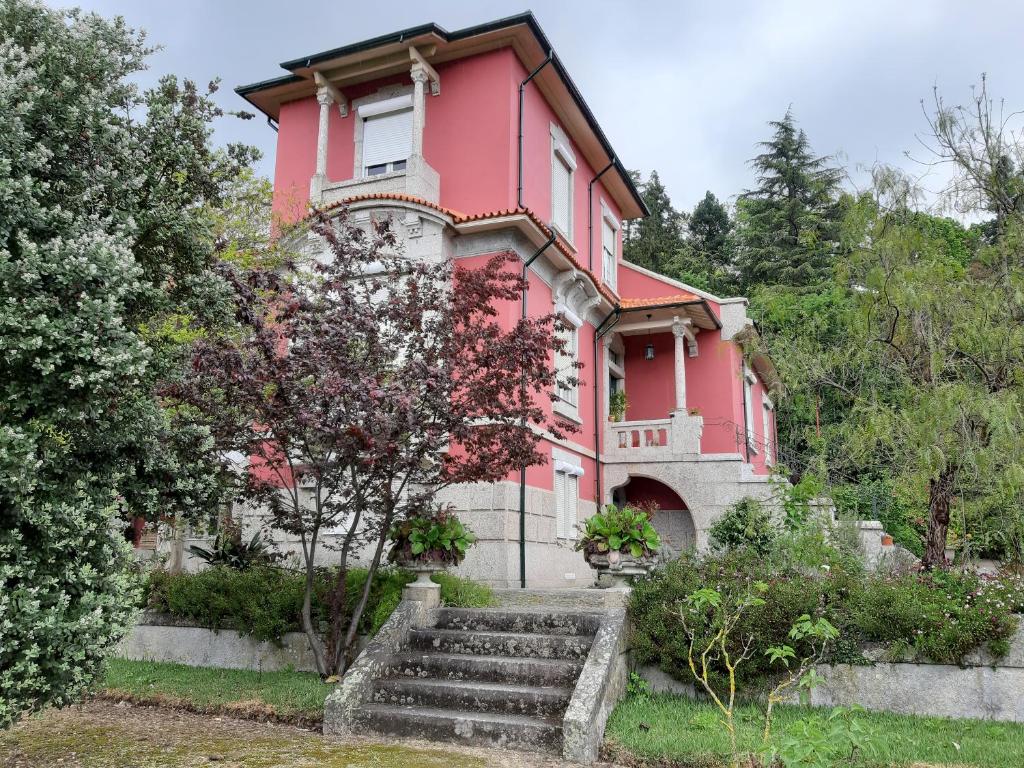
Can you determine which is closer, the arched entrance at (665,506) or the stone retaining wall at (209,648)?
the stone retaining wall at (209,648)

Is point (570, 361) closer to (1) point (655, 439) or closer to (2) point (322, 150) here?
(1) point (655, 439)

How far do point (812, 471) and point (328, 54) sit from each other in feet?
35.1

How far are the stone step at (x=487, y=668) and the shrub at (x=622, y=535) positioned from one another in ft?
5.34

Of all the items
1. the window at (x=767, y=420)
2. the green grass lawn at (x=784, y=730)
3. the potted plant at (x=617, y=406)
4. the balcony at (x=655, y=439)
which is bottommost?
the green grass lawn at (x=784, y=730)

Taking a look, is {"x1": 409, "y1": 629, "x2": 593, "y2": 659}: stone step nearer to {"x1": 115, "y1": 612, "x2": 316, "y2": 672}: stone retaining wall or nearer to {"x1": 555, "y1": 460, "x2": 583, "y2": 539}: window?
{"x1": 115, "y1": 612, "x2": 316, "y2": 672}: stone retaining wall

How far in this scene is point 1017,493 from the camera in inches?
335

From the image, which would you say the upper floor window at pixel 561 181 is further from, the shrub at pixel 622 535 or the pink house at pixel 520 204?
the shrub at pixel 622 535

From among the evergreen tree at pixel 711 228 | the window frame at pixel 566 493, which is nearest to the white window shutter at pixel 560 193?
the window frame at pixel 566 493

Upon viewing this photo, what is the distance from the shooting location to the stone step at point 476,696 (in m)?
6.61

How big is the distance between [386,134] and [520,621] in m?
9.68

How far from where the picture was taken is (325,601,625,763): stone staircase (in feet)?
20.6

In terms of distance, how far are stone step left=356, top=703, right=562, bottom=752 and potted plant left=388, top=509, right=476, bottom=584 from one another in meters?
1.79

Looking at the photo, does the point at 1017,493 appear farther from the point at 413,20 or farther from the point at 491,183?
the point at 413,20

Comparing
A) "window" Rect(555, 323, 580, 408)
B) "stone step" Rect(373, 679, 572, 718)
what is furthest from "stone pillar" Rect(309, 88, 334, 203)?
"stone step" Rect(373, 679, 572, 718)
